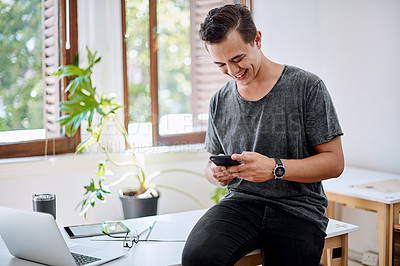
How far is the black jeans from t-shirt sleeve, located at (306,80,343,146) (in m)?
0.29

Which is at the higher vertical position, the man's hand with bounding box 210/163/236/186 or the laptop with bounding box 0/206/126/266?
the man's hand with bounding box 210/163/236/186

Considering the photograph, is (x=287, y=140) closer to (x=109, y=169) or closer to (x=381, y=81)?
(x=381, y=81)

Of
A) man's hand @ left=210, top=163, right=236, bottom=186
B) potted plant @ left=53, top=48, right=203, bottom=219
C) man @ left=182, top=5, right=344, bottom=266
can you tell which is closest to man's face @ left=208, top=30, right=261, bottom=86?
man @ left=182, top=5, right=344, bottom=266

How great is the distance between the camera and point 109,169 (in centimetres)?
319

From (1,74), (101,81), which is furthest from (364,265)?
(1,74)

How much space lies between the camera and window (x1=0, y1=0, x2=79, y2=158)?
294cm

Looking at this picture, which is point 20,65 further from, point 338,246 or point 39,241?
point 338,246

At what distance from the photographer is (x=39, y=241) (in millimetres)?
1490

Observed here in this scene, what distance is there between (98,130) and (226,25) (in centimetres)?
145

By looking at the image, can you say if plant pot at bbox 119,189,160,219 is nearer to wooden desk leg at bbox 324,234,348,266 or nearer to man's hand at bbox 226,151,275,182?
wooden desk leg at bbox 324,234,348,266

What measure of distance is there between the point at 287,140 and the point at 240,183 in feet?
0.78

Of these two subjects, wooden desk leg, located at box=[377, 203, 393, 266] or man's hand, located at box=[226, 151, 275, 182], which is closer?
man's hand, located at box=[226, 151, 275, 182]

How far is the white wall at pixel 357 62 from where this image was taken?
9.53ft

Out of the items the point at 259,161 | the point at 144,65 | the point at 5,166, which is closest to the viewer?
the point at 259,161
